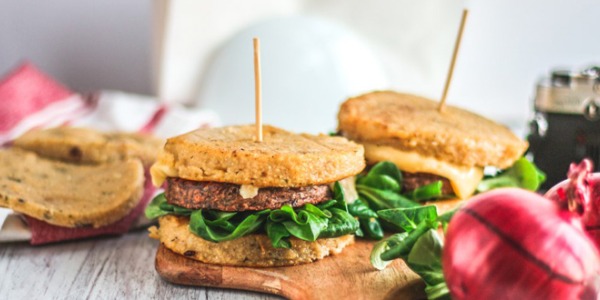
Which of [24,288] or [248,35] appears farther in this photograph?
[248,35]

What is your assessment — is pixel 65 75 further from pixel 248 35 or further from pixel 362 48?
pixel 362 48

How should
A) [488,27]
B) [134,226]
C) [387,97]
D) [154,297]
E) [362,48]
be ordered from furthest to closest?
[488,27]
[362,48]
[387,97]
[134,226]
[154,297]

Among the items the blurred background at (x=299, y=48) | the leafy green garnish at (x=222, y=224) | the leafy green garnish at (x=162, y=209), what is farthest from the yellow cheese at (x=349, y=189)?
the blurred background at (x=299, y=48)

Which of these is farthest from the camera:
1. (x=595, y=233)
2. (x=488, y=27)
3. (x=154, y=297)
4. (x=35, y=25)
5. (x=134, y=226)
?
(x=488, y=27)

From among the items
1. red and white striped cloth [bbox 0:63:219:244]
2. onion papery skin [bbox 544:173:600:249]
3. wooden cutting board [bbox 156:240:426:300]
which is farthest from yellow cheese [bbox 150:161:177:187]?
red and white striped cloth [bbox 0:63:219:244]

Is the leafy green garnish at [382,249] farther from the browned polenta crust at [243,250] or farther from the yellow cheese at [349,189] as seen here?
the yellow cheese at [349,189]

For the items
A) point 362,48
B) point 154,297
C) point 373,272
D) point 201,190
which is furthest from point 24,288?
point 362,48

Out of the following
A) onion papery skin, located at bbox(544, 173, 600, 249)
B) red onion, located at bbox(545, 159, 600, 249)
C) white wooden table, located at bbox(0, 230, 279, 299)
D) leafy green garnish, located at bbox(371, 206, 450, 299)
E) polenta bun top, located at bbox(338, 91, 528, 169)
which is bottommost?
white wooden table, located at bbox(0, 230, 279, 299)

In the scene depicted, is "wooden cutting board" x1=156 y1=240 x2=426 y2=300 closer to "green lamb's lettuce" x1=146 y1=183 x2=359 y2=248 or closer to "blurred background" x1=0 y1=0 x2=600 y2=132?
"green lamb's lettuce" x1=146 y1=183 x2=359 y2=248
